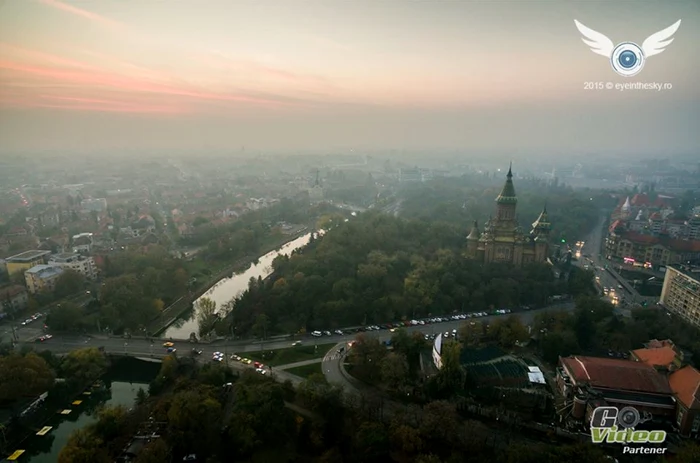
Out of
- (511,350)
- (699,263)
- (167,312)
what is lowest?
(167,312)

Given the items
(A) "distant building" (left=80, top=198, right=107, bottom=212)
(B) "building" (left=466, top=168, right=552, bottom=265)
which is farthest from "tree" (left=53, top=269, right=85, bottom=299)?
(A) "distant building" (left=80, top=198, right=107, bottom=212)

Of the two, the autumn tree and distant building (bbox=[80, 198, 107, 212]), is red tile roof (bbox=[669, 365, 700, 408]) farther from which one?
distant building (bbox=[80, 198, 107, 212])

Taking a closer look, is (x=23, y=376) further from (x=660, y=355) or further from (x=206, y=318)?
(x=660, y=355)

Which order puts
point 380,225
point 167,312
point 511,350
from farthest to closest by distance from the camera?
1. point 380,225
2. point 167,312
3. point 511,350

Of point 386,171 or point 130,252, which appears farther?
point 386,171

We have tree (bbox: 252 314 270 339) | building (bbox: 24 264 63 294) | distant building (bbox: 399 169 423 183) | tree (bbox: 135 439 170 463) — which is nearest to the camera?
tree (bbox: 135 439 170 463)

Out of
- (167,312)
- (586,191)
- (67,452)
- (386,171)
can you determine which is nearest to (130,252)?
(167,312)

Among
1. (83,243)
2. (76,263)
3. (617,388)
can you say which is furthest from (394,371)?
(83,243)

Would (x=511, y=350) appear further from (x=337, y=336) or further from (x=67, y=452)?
(x=67, y=452)
